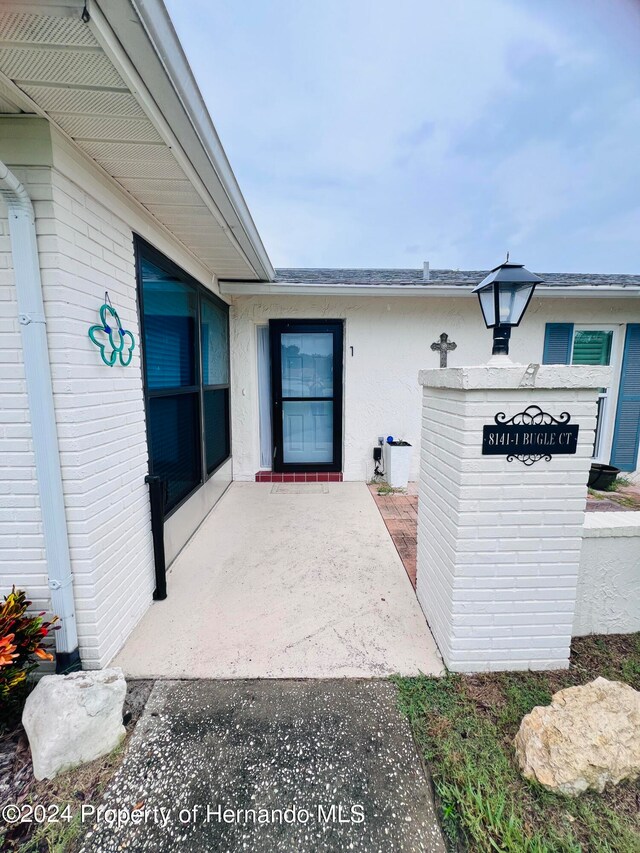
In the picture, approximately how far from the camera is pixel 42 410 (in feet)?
5.02

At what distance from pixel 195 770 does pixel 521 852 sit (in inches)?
43.6

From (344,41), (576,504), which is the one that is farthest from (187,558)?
(344,41)

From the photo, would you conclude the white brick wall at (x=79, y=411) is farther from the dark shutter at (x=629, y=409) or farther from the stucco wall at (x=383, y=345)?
the dark shutter at (x=629, y=409)

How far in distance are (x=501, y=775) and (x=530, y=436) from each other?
1309 millimetres

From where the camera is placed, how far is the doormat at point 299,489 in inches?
174

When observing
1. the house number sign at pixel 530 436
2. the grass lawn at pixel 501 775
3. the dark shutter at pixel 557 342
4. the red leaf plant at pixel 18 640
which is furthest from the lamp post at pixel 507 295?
the dark shutter at pixel 557 342

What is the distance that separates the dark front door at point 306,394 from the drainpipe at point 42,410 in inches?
131

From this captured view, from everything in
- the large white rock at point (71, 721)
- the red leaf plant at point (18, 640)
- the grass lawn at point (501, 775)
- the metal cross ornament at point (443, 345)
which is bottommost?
the grass lawn at point (501, 775)

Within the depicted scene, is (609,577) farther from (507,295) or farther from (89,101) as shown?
(89,101)

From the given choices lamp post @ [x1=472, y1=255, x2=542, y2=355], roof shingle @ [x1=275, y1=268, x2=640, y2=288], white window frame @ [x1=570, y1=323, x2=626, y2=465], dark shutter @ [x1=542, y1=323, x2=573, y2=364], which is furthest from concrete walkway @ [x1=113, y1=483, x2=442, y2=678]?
white window frame @ [x1=570, y1=323, x2=626, y2=465]

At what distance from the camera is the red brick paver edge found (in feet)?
9.23

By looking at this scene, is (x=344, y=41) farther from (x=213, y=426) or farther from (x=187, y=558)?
(x=187, y=558)

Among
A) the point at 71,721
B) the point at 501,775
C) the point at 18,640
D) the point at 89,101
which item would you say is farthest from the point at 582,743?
the point at 89,101

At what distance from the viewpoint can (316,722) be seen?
4.84 feet
